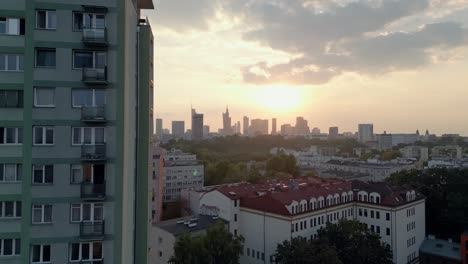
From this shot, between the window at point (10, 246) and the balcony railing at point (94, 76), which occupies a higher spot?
the balcony railing at point (94, 76)

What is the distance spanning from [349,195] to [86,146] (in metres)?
34.4

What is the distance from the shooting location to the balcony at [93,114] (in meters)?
13.1

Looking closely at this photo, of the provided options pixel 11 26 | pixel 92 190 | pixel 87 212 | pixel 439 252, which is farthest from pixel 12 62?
pixel 439 252

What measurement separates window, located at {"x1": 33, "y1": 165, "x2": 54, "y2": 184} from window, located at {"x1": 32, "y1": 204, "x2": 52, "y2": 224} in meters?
0.89

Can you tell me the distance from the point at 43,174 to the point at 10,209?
1813 millimetres

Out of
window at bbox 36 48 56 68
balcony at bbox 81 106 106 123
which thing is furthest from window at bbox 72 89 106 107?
window at bbox 36 48 56 68

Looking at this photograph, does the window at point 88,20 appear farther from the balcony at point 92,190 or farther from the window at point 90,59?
the balcony at point 92,190

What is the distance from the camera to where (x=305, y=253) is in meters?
27.8

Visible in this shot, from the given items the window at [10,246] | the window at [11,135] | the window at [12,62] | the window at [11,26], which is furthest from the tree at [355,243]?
the window at [11,26]

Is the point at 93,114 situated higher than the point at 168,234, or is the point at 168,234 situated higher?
the point at 93,114

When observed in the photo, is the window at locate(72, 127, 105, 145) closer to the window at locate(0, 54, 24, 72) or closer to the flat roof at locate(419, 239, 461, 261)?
the window at locate(0, 54, 24, 72)

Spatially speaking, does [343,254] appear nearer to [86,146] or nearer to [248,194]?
[248,194]

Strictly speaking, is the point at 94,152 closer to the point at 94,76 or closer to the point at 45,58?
the point at 94,76

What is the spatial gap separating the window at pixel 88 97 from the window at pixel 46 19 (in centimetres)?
257
